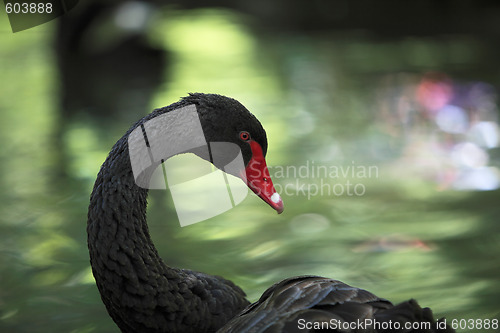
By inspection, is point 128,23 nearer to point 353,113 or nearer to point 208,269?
point 353,113

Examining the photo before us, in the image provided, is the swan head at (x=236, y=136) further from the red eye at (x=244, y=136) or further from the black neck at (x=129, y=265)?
the black neck at (x=129, y=265)

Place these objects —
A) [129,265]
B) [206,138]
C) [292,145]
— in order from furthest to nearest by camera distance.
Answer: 1. [292,145]
2. [206,138]
3. [129,265]

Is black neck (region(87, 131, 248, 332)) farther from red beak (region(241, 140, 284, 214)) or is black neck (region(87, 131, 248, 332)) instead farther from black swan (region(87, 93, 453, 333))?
red beak (region(241, 140, 284, 214))

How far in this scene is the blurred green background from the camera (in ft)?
9.68

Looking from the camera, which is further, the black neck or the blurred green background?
the blurred green background

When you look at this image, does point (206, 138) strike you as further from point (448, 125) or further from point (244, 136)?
point (448, 125)

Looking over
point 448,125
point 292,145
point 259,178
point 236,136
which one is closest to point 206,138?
point 236,136

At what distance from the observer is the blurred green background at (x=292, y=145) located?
2951 mm

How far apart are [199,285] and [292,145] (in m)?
1.98

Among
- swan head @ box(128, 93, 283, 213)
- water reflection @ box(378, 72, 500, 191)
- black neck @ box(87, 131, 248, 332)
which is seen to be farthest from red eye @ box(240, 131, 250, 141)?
water reflection @ box(378, 72, 500, 191)

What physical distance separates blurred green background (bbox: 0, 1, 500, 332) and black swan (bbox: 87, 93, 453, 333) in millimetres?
620

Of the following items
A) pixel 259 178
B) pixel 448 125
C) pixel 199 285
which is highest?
pixel 448 125

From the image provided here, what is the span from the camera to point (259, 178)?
87.0 inches

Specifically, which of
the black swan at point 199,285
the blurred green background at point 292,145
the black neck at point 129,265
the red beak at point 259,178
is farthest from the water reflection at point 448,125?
the black neck at point 129,265
